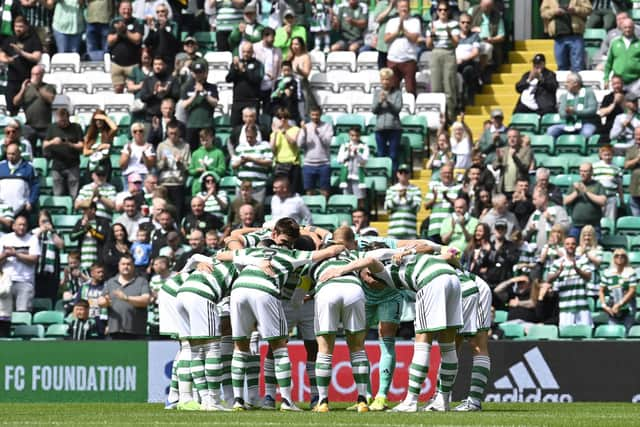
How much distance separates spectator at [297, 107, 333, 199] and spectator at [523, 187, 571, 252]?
3.19 meters

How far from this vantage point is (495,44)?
90.9ft

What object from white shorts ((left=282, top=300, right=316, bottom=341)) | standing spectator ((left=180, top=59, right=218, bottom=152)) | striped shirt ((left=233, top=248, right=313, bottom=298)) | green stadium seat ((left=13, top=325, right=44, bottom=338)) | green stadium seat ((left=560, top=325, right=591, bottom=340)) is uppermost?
standing spectator ((left=180, top=59, right=218, bottom=152))

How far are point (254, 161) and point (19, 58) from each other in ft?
17.3

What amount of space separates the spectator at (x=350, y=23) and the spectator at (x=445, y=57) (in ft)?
6.30

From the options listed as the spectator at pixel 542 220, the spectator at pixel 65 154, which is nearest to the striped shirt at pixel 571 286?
the spectator at pixel 542 220

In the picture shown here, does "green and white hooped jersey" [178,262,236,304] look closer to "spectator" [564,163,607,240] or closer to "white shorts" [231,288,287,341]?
"white shorts" [231,288,287,341]

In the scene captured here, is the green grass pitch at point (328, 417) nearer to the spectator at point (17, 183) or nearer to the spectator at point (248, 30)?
the spectator at point (17, 183)

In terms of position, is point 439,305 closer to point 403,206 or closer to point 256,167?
point 403,206

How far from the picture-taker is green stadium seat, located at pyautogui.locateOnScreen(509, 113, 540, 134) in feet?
85.6

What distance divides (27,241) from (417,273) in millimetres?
8990

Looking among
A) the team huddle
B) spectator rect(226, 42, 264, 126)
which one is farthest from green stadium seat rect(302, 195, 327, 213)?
the team huddle

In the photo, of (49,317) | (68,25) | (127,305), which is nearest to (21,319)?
(49,317)

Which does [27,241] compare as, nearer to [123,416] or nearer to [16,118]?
[16,118]

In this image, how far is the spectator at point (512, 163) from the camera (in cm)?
2442
